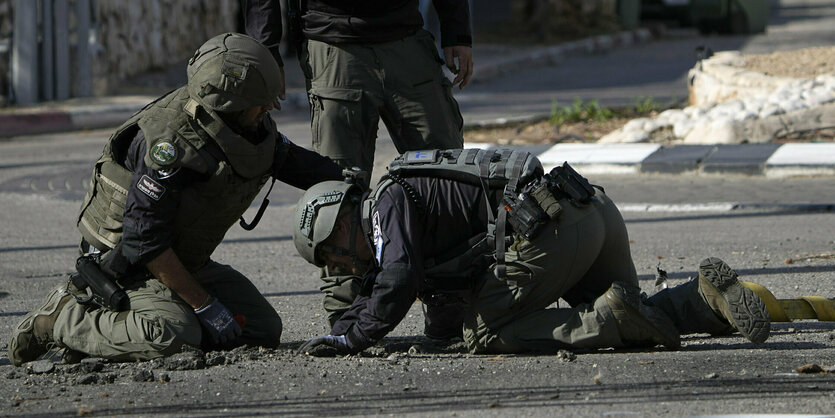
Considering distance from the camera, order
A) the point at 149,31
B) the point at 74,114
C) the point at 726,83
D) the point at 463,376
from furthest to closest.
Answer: the point at 149,31, the point at 74,114, the point at 726,83, the point at 463,376

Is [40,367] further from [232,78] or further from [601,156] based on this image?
[601,156]

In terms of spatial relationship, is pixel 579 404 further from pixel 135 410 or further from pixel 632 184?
pixel 632 184

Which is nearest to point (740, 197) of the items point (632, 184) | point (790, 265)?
point (632, 184)

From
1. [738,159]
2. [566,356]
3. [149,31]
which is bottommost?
[149,31]

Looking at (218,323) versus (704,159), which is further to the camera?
(704,159)

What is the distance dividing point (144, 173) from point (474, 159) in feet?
3.61

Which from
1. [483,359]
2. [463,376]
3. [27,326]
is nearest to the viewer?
[463,376]

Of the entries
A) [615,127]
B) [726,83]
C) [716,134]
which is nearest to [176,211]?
[716,134]

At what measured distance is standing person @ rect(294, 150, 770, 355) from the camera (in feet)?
12.8

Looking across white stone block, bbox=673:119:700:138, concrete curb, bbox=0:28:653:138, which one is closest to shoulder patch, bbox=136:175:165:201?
white stone block, bbox=673:119:700:138

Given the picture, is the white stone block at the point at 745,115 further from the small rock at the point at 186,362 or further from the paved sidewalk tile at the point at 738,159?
the small rock at the point at 186,362

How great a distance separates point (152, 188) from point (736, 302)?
193 cm

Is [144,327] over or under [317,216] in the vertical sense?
under

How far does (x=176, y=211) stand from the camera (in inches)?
165
